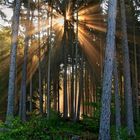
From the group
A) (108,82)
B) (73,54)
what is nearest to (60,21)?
(73,54)

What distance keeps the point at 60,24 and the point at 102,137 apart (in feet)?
68.0

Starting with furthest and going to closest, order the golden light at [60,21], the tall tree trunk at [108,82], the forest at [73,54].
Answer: the golden light at [60,21]
the forest at [73,54]
the tall tree trunk at [108,82]

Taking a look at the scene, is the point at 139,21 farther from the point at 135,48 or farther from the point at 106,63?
the point at 106,63

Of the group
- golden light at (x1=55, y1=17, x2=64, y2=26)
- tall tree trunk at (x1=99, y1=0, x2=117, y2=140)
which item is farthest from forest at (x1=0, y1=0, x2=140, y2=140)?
tall tree trunk at (x1=99, y1=0, x2=117, y2=140)

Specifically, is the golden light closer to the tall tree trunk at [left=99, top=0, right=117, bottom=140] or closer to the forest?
the forest

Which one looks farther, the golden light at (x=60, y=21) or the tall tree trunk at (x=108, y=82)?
the golden light at (x=60, y=21)

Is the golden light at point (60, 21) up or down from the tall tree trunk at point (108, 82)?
up

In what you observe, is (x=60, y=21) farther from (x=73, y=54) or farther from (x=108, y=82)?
(x=108, y=82)

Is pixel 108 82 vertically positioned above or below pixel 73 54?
below

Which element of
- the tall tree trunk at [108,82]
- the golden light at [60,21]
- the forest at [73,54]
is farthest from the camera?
the golden light at [60,21]

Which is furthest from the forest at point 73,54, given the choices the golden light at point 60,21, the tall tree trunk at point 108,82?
the tall tree trunk at point 108,82

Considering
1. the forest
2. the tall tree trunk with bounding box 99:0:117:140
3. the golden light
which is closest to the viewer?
the tall tree trunk with bounding box 99:0:117:140

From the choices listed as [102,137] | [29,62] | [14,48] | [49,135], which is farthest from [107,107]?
[29,62]

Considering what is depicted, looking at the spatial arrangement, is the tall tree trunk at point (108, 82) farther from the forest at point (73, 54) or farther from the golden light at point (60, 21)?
the golden light at point (60, 21)
